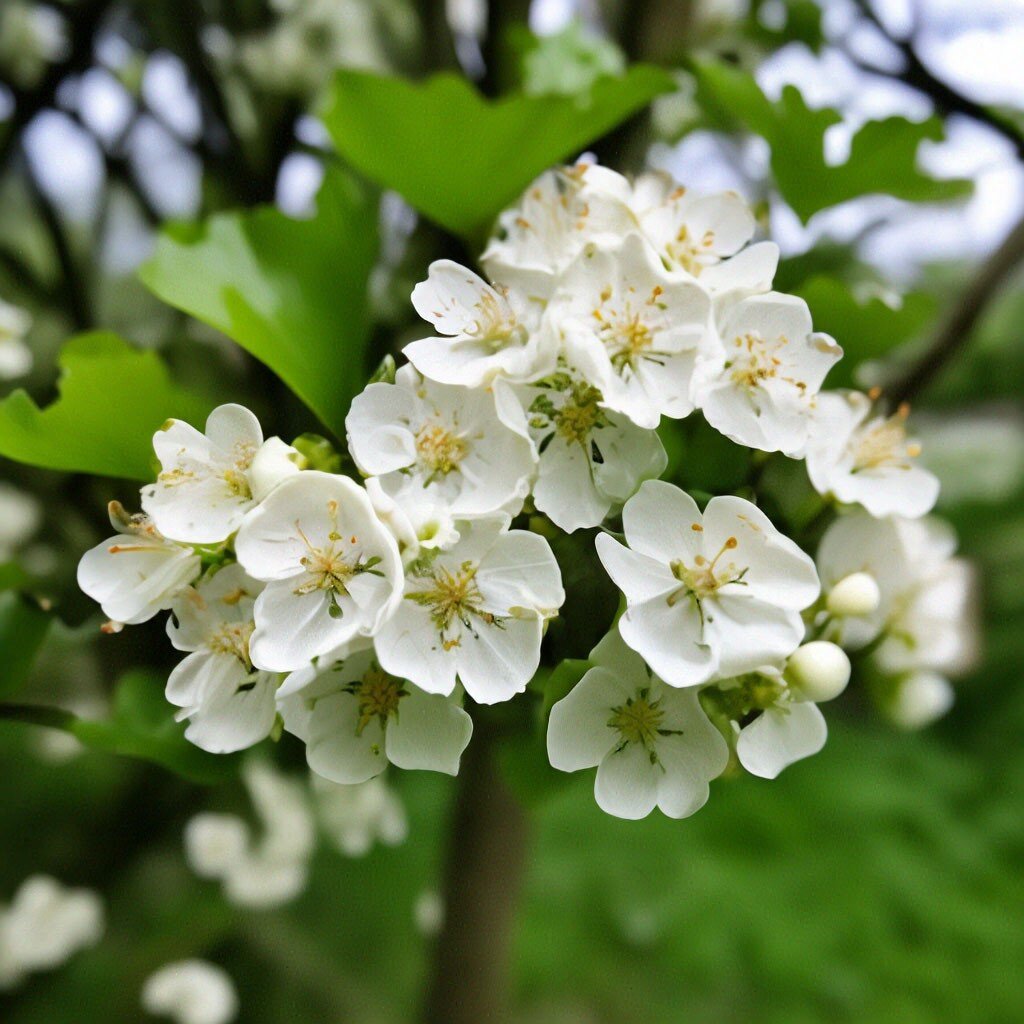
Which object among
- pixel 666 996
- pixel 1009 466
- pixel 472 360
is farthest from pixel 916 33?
pixel 1009 466

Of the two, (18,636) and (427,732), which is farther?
(18,636)

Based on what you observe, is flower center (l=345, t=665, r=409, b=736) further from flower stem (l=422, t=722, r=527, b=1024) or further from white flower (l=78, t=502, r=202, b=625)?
flower stem (l=422, t=722, r=527, b=1024)

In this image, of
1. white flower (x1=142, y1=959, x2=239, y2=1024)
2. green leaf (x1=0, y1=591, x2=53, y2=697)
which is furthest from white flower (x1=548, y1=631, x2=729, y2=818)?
white flower (x1=142, y1=959, x2=239, y2=1024)

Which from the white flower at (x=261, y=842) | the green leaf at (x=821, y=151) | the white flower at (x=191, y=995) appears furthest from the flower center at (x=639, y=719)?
the white flower at (x=191, y=995)

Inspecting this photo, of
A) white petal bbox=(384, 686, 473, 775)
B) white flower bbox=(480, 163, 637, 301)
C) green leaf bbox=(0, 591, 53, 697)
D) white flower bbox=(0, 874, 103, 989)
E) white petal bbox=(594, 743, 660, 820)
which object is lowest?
white flower bbox=(0, 874, 103, 989)

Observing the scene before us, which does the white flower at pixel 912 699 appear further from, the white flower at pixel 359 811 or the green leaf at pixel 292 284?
the white flower at pixel 359 811

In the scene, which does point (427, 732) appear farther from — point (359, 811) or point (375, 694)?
point (359, 811)

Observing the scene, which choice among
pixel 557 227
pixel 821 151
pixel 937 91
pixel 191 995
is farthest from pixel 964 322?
pixel 191 995
